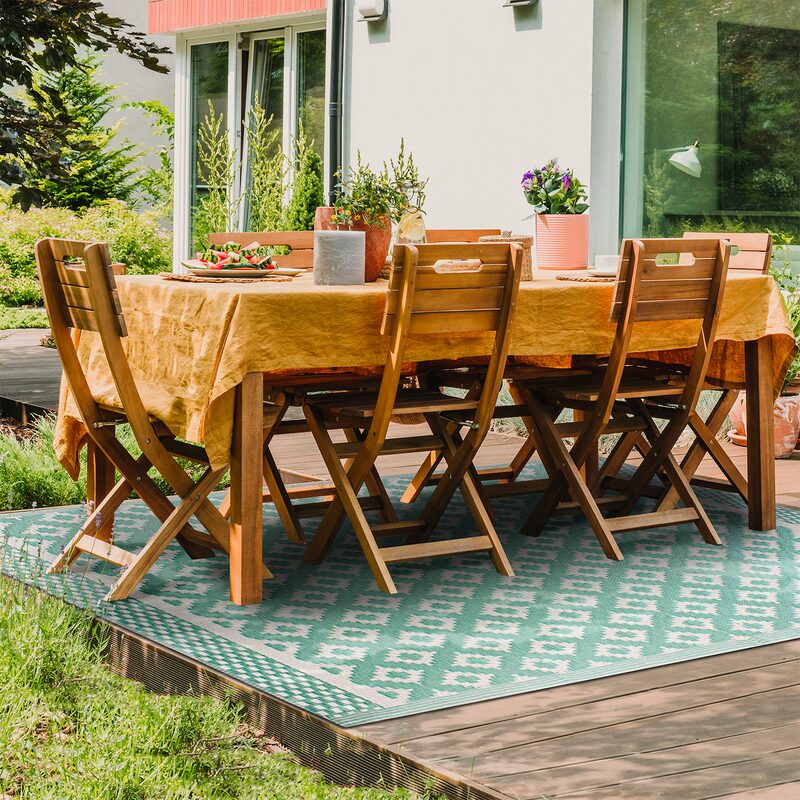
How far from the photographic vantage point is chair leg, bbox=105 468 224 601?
3873 millimetres

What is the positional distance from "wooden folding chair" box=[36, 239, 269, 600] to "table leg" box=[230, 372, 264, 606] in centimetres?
9

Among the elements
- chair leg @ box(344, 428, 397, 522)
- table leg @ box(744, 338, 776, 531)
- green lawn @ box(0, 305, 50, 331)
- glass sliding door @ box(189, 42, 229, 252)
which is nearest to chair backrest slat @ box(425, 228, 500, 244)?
chair leg @ box(344, 428, 397, 522)

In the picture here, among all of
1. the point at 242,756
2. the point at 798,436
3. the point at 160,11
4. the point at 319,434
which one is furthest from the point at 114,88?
the point at 242,756

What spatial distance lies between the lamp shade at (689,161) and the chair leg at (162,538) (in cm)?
433

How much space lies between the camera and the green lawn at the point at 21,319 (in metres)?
13.7

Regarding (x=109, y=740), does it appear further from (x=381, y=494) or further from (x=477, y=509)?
(x=381, y=494)

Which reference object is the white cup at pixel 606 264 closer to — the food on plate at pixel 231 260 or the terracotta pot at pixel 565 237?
the terracotta pot at pixel 565 237

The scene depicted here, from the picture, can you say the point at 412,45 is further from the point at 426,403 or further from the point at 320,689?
the point at 320,689

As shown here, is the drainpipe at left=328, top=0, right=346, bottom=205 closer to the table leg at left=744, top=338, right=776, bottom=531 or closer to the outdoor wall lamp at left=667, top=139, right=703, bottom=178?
the outdoor wall lamp at left=667, top=139, right=703, bottom=178

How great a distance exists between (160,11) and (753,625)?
11.2 m

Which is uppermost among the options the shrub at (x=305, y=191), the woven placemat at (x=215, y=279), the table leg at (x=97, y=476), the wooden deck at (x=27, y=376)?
the shrub at (x=305, y=191)

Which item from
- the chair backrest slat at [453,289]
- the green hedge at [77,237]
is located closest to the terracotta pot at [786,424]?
the chair backrest slat at [453,289]

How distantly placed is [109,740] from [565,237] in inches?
123

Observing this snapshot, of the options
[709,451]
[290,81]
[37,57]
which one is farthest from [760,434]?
[290,81]
